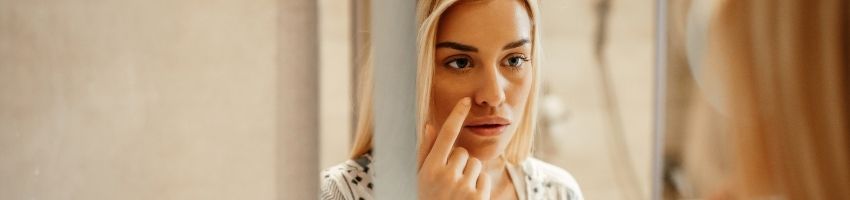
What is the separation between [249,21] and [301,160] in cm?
13

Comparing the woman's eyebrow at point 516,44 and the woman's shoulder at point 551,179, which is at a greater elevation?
the woman's eyebrow at point 516,44

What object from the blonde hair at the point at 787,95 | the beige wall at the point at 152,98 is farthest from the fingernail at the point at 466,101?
the blonde hair at the point at 787,95

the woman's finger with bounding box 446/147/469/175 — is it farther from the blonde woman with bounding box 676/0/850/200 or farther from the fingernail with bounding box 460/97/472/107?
the blonde woman with bounding box 676/0/850/200

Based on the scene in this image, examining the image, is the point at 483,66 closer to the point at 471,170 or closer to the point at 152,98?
the point at 471,170

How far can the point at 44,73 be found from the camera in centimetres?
77

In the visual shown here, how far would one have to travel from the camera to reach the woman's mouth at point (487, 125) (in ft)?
2.48

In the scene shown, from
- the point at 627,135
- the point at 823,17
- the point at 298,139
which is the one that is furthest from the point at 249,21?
the point at 823,17

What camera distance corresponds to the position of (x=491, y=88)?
749 millimetres

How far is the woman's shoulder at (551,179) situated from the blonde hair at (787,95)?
0.17 m

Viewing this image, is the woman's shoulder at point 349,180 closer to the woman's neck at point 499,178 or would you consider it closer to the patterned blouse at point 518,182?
the patterned blouse at point 518,182

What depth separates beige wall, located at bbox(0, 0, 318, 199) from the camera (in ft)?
2.52

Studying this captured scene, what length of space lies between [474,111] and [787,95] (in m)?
0.31

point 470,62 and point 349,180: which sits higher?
point 470,62

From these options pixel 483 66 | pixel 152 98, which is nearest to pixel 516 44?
pixel 483 66
